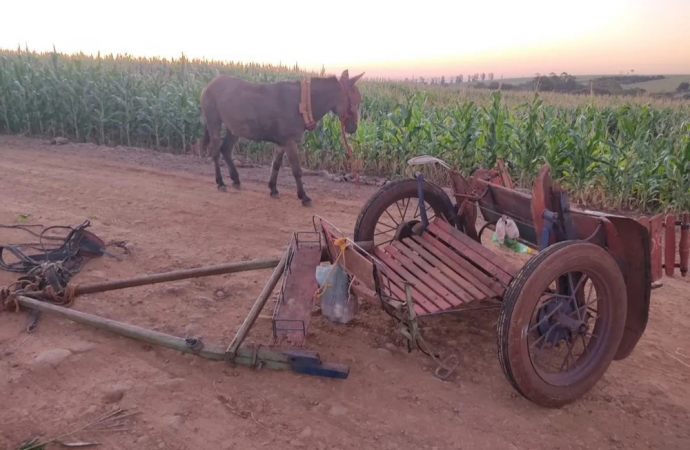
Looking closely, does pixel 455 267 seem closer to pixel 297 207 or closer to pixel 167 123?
pixel 297 207

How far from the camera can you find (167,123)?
1102cm

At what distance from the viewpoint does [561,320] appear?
327 centimetres

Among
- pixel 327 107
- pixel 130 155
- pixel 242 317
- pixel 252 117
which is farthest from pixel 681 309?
pixel 130 155

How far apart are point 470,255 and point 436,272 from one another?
0.29 m

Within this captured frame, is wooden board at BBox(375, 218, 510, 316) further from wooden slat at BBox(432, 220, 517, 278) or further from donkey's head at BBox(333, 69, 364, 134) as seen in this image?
donkey's head at BBox(333, 69, 364, 134)

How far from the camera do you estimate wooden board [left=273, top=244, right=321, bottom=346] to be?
3281 mm

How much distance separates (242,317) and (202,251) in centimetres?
154

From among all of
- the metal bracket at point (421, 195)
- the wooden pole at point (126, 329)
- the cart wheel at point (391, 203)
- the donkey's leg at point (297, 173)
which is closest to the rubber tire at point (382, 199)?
the cart wheel at point (391, 203)

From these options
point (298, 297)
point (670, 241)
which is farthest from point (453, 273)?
point (670, 241)

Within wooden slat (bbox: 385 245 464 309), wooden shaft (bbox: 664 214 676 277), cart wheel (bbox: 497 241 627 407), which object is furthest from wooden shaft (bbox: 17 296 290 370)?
wooden shaft (bbox: 664 214 676 277)

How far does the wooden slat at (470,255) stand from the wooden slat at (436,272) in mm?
232

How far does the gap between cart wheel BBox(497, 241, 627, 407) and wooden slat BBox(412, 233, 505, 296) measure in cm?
37

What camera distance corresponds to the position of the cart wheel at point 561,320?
2.86 meters

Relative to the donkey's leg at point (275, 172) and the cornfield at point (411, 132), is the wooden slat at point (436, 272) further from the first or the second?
the cornfield at point (411, 132)
